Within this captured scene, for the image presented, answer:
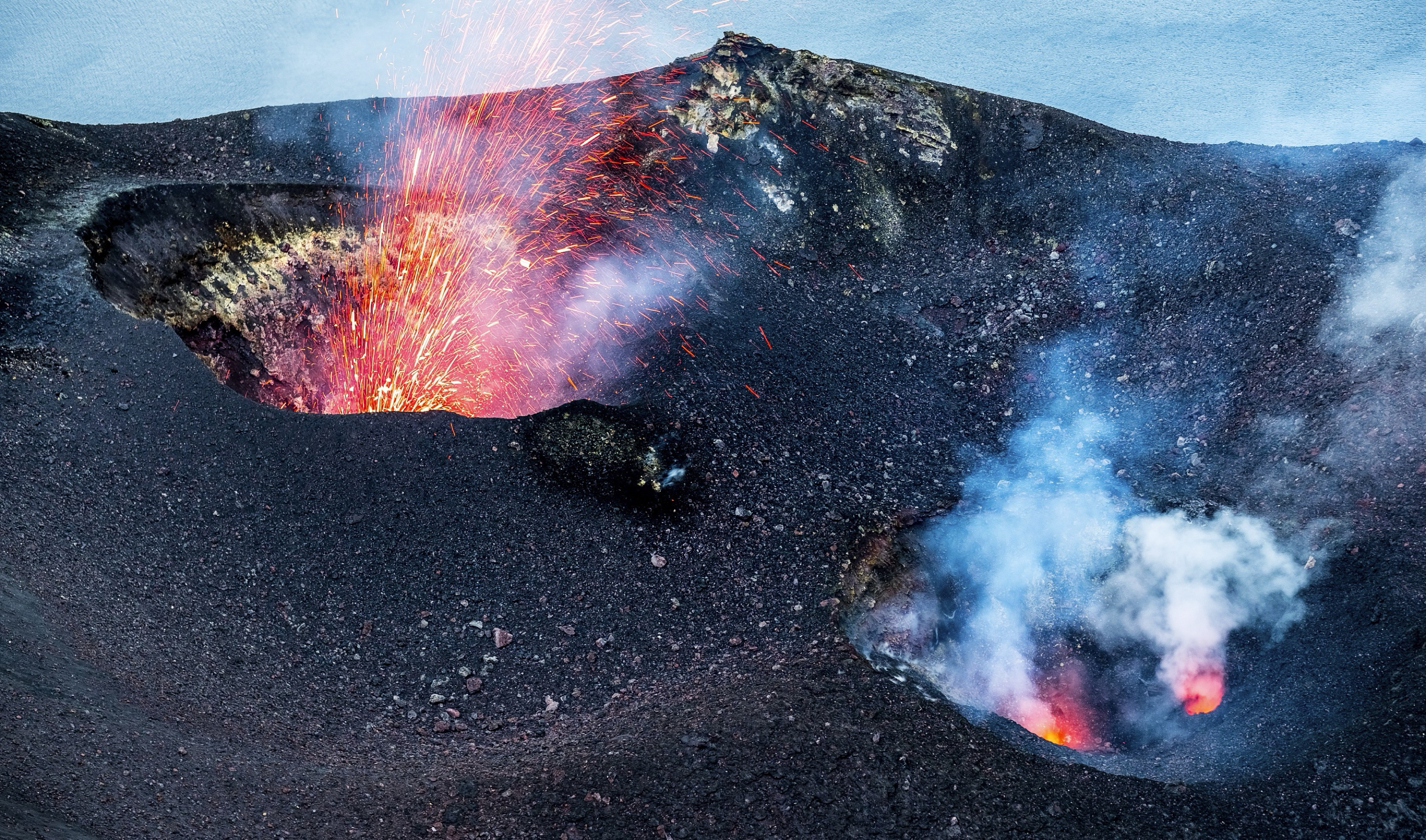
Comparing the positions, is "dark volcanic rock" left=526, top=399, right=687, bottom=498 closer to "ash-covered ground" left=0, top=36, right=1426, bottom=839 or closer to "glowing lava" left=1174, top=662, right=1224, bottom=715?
"ash-covered ground" left=0, top=36, right=1426, bottom=839

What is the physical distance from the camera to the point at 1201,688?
5652mm

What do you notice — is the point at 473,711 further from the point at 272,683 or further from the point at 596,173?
the point at 596,173

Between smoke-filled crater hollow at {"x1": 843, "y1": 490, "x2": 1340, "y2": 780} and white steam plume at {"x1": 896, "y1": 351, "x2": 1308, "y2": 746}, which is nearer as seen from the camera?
smoke-filled crater hollow at {"x1": 843, "y1": 490, "x2": 1340, "y2": 780}

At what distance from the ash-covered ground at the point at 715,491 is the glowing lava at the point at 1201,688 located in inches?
6.7

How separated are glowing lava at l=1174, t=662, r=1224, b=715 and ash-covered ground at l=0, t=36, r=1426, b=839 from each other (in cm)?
17

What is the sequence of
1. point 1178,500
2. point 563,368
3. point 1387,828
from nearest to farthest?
point 1387,828 < point 1178,500 < point 563,368

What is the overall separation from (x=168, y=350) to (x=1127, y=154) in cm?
858

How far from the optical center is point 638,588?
5.75 meters

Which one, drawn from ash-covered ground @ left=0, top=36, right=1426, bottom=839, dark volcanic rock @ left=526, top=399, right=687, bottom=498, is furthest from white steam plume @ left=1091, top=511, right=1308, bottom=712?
dark volcanic rock @ left=526, top=399, right=687, bottom=498

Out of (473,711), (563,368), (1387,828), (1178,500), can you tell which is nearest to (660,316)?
(563,368)

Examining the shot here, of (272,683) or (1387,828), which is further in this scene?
(272,683)

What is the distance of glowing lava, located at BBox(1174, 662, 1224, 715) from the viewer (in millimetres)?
5523

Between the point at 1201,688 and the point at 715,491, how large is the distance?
3.50 m

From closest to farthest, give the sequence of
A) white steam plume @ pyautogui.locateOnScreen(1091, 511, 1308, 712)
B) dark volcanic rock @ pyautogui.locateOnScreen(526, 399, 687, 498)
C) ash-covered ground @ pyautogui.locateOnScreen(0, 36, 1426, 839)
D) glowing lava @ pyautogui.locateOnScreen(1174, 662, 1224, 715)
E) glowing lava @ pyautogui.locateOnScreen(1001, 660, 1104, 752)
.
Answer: ash-covered ground @ pyautogui.locateOnScreen(0, 36, 1426, 839) < glowing lava @ pyautogui.locateOnScreen(1174, 662, 1224, 715) < white steam plume @ pyautogui.locateOnScreen(1091, 511, 1308, 712) < glowing lava @ pyautogui.locateOnScreen(1001, 660, 1104, 752) < dark volcanic rock @ pyautogui.locateOnScreen(526, 399, 687, 498)
